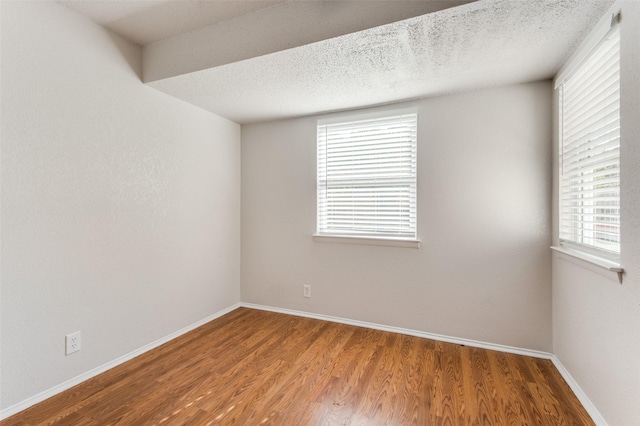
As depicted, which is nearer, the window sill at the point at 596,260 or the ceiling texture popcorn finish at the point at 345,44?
the window sill at the point at 596,260

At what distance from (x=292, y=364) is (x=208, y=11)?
8.42 ft

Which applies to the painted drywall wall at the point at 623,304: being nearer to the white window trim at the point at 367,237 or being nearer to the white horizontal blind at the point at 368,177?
the white window trim at the point at 367,237

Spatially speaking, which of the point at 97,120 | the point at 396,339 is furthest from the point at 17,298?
the point at 396,339

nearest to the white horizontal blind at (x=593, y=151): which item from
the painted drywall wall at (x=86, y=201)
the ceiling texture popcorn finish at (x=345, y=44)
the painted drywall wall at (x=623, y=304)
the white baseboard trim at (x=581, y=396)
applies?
the painted drywall wall at (x=623, y=304)

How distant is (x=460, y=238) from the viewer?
2537mm

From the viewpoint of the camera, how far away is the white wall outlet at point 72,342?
190 cm

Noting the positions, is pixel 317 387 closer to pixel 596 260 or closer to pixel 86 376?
pixel 86 376

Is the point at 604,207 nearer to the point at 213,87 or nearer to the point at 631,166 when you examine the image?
the point at 631,166

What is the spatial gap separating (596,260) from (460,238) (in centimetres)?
98

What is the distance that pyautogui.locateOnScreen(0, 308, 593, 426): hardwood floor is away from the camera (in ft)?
5.37

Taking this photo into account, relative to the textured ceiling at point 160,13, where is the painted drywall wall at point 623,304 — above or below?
below

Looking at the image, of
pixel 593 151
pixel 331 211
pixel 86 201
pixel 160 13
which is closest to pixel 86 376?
pixel 86 201

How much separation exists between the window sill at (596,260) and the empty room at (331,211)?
0.06 ft

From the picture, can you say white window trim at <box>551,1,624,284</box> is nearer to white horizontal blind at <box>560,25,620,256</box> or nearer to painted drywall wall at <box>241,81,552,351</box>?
white horizontal blind at <box>560,25,620,256</box>
